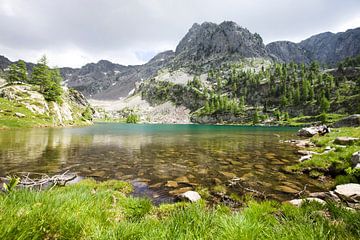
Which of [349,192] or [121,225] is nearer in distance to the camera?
[121,225]

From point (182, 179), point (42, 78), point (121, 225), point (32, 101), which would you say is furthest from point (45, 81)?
point (121, 225)

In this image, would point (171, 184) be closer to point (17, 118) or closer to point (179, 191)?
point (179, 191)

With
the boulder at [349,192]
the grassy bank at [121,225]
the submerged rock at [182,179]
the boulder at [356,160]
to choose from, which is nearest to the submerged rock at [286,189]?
the boulder at [349,192]

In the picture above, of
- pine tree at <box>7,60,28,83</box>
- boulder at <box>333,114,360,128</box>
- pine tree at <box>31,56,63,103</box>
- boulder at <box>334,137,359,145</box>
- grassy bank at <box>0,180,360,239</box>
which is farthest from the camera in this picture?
pine tree at <box>7,60,28,83</box>

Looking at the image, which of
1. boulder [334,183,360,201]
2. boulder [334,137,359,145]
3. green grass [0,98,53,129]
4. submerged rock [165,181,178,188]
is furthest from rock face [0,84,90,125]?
boulder [334,183,360,201]

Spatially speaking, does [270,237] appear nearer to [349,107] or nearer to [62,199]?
[62,199]

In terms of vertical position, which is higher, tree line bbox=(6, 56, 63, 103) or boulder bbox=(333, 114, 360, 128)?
tree line bbox=(6, 56, 63, 103)

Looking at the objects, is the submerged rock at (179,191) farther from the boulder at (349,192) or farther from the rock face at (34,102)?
the rock face at (34,102)

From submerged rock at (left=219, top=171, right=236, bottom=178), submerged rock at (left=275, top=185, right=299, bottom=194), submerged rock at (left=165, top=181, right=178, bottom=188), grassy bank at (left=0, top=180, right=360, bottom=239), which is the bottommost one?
submerged rock at (left=165, top=181, right=178, bottom=188)

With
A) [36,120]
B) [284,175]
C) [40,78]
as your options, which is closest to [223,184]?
[284,175]

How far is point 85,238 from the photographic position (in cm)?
418

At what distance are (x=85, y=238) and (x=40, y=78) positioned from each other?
116m

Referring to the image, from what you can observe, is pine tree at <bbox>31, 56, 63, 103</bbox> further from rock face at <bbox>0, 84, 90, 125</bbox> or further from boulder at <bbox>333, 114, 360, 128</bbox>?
Answer: boulder at <bbox>333, 114, 360, 128</bbox>

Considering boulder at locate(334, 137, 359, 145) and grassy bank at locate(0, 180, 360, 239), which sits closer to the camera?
grassy bank at locate(0, 180, 360, 239)
